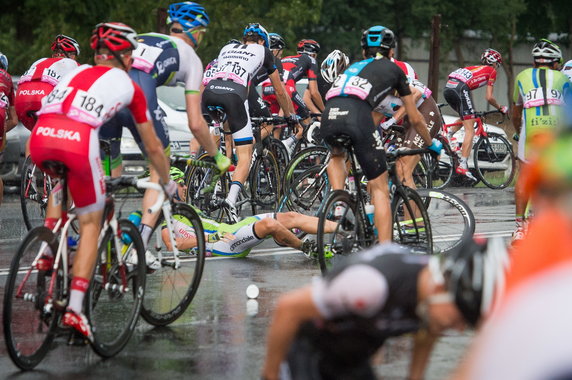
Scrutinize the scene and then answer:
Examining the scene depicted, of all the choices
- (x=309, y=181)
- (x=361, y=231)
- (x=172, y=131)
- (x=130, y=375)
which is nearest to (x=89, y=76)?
(x=130, y=375)

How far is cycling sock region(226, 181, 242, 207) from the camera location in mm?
12305

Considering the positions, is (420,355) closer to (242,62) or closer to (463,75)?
(242,62)

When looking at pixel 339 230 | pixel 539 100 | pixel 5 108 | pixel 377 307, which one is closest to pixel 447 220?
pixel 539 100

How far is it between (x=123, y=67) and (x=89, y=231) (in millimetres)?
1065

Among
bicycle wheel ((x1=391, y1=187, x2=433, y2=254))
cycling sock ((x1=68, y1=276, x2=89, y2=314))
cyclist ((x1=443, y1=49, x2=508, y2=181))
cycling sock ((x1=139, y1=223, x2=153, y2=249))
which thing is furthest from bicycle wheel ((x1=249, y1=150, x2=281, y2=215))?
cycling sock ((x1=68, y1=276, x2=89, y2=314))

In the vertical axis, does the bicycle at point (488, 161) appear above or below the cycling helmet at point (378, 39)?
below

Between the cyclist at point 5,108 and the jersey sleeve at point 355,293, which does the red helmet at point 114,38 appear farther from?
the cyclist at point 5,108

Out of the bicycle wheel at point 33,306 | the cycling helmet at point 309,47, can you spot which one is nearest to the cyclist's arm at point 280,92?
the cycling helmet at point 309,47

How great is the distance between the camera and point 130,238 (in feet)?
22.4

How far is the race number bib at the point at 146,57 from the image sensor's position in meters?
8.74

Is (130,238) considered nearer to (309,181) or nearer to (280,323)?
(280,323)

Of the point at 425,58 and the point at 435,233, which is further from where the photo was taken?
the point at 425,58

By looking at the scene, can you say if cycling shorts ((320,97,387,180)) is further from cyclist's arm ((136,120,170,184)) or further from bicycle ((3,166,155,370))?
bicycle ((3,166,155,370))

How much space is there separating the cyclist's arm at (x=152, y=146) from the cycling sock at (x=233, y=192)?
5277mm
